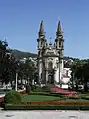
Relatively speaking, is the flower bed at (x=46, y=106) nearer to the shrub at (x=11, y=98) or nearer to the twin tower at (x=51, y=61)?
the shrub at (x=11, y=98)

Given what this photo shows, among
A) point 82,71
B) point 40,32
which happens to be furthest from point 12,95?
point 40,32

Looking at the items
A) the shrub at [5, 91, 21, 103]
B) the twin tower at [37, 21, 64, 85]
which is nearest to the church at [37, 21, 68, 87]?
the twin tower at [37, 21, 64, 85]

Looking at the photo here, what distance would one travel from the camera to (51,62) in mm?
131250

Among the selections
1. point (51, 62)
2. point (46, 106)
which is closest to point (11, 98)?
point (46, 106)

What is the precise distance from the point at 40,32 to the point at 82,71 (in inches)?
1781

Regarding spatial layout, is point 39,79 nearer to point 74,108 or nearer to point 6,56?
point 6,56

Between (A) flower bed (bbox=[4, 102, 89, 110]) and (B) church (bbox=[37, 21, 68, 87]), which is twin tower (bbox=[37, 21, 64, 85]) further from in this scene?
(A) flower bed (bbox=[4, 102, 89, 110])

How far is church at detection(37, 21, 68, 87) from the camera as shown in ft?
427

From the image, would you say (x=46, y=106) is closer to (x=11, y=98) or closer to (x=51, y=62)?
(x=11, y=98)

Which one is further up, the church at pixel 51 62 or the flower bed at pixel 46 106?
the church at pixel 51 62

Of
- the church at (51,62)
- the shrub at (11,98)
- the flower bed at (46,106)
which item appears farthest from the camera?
the church at (51,62)

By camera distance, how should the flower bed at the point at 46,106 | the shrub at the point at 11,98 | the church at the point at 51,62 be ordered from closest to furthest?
the flower bed at the point at 46,106, the shrub at the point at 11,98, the church at the point at 51,62

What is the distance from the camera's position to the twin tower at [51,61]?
130250mm

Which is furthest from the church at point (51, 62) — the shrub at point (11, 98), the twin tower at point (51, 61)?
the shrub at point (11, 98)
